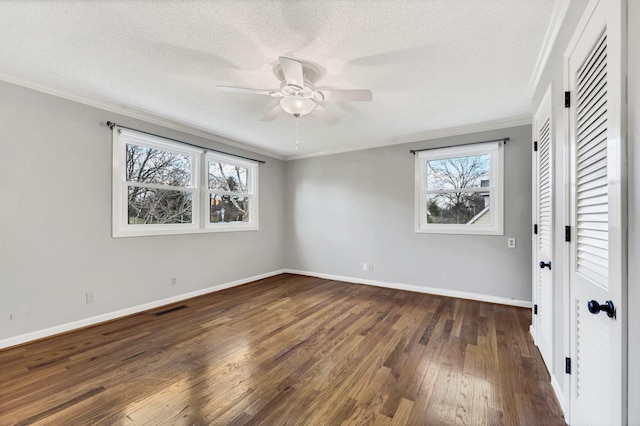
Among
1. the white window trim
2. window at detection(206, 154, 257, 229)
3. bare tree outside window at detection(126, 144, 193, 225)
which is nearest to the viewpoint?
bare tree outside window at detection(126, 144, 193, 225)

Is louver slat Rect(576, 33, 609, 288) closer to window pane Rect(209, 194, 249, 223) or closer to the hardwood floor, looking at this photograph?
the hardwood floor

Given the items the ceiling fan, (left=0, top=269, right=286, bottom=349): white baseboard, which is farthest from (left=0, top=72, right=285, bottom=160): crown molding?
(left=0, top=269, right=286, bottom=349): white baseboard

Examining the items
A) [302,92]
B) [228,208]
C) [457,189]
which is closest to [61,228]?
[228,208]

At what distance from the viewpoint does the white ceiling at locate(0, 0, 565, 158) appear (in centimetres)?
167

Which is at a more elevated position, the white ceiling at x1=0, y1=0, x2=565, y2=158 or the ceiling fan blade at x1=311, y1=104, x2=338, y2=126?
the white ceiling at x1=0, y1=0, x2=565, y2=158

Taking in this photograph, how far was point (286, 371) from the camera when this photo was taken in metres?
2.05

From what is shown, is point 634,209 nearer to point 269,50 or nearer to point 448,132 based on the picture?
point 269,50

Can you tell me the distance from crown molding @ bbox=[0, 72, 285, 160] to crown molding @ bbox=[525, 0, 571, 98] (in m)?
3.92

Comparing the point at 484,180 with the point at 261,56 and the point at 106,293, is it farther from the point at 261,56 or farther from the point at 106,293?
the point at 106,293

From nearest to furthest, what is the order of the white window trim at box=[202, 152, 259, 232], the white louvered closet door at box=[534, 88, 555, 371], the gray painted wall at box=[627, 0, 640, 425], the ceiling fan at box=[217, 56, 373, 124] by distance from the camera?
1. the gray painted wall at box=[627, 0, 640, 425]
2. the white louvered closet door at box=[534, 88, 555, 371]
3. the ceiling fan at box=[217, 56, 373, 124]
4. the white window trim at box=[202, 152, 259, 232]

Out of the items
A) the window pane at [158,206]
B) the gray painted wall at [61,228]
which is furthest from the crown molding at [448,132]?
the gray painted wall at [61,228]

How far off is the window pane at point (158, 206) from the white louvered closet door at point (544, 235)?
4.16 m

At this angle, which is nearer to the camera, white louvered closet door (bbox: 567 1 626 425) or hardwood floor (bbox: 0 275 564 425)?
white louvered closet door (bbox: 567 1 626 425)

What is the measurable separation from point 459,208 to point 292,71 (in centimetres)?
320
